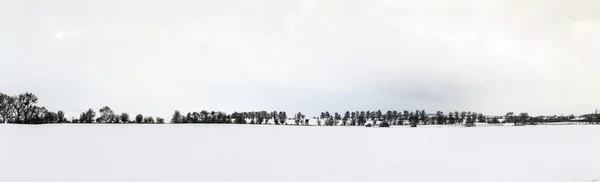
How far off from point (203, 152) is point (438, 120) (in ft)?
423

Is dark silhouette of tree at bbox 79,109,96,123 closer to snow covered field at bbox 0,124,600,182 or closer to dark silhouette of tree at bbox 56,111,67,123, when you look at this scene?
dark silhouette of tree at bbox 56,111,67,123

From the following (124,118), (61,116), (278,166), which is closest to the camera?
(278,166)

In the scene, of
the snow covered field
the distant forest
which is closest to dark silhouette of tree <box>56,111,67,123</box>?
the distant forest

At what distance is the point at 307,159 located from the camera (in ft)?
81.4

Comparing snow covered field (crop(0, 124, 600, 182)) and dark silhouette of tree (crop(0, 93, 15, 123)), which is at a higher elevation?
dark silhouette of tree (crop(0, 93, 15, 123))

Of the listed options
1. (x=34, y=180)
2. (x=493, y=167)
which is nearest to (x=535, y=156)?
(x=493, y=167)

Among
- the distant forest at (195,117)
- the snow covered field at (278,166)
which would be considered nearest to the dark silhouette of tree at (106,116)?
the distant forest at (195,117)

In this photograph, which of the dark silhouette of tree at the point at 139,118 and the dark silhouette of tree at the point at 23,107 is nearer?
the dark silhouette of tree at the point at 23,107

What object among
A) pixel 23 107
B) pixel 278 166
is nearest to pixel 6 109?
pixel 23 107

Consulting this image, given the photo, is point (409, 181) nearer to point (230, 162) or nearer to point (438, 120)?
point (230, 162)

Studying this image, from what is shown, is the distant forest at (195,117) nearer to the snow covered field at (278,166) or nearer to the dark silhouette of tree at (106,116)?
the dark silhouette of tree at (106,116)

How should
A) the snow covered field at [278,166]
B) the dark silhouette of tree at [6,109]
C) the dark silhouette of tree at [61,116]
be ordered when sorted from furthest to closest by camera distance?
1. the dark silhouette of tree at [61,116]
2. the dark silhouette of tree at [6,109]
3. the snow covered field at [278,166]

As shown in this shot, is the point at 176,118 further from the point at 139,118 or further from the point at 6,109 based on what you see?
the point at 6,109

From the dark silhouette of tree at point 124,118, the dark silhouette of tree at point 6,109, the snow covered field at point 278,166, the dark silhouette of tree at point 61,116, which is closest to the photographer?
the snow covered field at point 278,166
